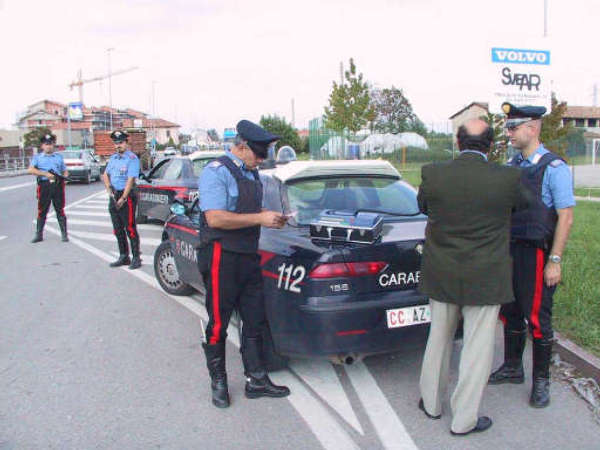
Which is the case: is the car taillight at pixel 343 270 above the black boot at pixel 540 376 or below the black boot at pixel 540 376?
above

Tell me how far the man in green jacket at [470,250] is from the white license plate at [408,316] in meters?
0.33

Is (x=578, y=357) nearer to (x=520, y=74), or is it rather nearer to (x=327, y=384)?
(x=327, y=384)

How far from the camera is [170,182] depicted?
10.2 metres

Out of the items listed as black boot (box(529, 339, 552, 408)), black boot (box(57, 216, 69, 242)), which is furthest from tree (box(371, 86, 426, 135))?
black boot (box(529, 339, 552, 408))

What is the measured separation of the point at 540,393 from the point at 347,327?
1.31m

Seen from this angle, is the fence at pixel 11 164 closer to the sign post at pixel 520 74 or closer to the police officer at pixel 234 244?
the sign post at pixel 520 74

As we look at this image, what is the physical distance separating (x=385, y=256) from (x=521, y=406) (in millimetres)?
1302

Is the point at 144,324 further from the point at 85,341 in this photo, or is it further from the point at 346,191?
the point at 346,191

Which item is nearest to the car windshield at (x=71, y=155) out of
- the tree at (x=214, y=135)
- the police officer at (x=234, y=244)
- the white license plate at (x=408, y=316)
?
the police officer at (x=234, y=244)

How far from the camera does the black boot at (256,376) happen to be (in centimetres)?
381

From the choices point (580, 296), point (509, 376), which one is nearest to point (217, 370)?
point (509, 376)

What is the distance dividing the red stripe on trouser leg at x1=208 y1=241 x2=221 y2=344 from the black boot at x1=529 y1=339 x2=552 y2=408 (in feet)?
6.63

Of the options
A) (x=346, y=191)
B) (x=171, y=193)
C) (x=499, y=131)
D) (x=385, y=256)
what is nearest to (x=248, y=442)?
(x=385, y=256)

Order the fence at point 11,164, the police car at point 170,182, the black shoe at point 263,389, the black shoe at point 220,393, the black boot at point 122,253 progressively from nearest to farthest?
the black shoe at point 220,393 < the black shoe at point 263,389 < the black boot at point 122,253 < the police car at point 170,182 < the fence at point 11,164
